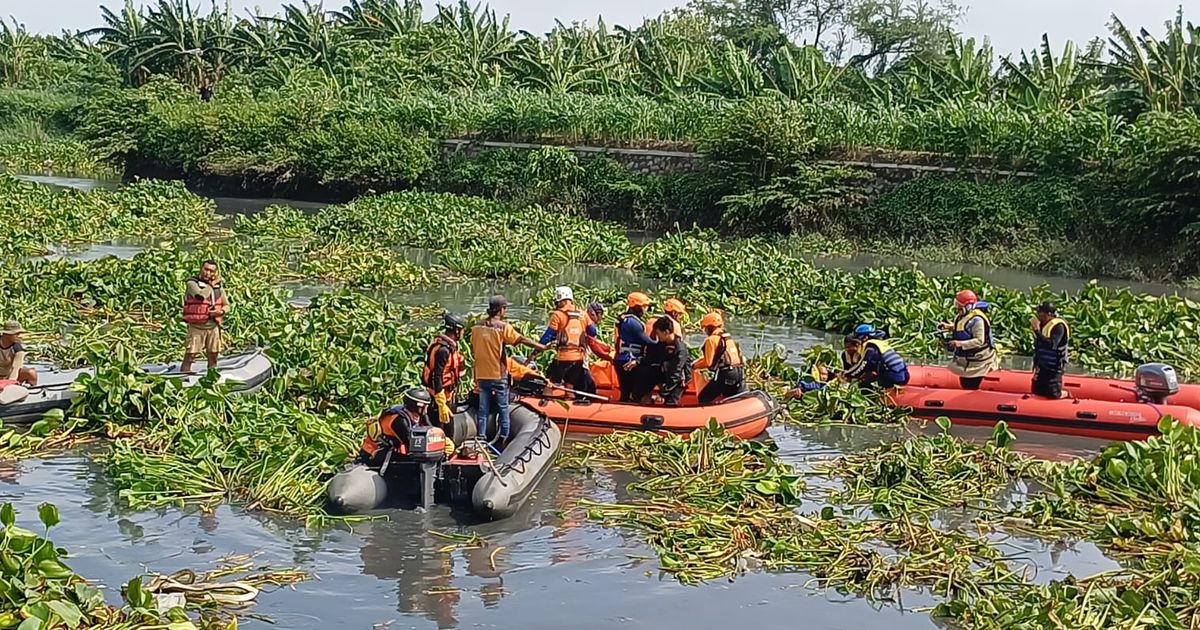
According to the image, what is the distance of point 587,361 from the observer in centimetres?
1273

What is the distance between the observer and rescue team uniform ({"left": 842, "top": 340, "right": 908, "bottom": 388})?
13.1 metres

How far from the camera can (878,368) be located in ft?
43.3

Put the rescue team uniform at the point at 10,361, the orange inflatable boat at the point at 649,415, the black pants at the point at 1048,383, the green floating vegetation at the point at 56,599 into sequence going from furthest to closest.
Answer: the black pants at the point at 1048,383 → the orange inflatable boat at the point at 649,415 → the rescue team uniform at the point at 10,361 → the green floating vegetation at the point at 56,599

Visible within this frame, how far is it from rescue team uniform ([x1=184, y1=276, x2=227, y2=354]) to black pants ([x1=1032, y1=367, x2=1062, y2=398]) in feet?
25.8

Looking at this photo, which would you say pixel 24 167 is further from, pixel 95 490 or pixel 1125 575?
pixel 1125 575

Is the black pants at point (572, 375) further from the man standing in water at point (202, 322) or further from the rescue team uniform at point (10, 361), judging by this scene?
the rescue team uniform at point (10, 361)

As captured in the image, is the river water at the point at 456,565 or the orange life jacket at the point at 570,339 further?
the orange life jacket at the point at 570,339

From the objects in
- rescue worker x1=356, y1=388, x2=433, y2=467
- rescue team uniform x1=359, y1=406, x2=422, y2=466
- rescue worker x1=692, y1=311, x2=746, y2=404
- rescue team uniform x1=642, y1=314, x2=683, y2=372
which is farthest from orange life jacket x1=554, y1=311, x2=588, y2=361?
rescue team uniform x1=359, y1=406, x2=422, y2=466

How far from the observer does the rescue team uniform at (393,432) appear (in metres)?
9.66

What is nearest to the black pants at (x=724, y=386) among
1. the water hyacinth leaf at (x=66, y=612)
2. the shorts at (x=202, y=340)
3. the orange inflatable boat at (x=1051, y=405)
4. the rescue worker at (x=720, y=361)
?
the rescue worker at (x=720, y=361)

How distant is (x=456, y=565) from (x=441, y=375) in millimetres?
2003

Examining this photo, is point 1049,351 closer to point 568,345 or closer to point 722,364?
point 722,364

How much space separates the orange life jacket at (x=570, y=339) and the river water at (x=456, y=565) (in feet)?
5.86

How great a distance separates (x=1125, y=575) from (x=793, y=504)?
2.38m
